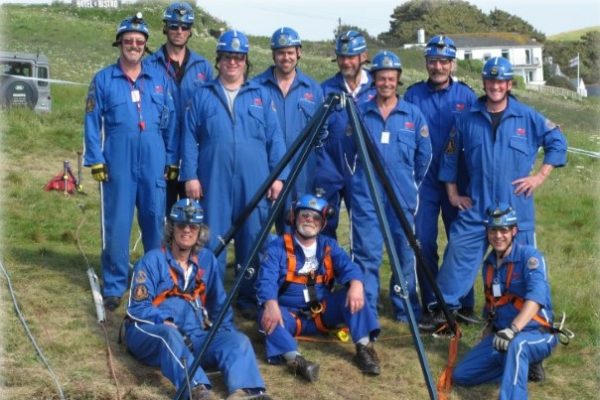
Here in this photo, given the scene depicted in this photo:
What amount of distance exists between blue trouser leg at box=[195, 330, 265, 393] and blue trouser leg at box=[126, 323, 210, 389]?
7.0 inches

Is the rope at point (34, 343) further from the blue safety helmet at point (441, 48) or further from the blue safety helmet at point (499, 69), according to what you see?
the blue safety helmet at point (499, 69)

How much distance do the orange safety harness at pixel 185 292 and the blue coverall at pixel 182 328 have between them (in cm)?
1

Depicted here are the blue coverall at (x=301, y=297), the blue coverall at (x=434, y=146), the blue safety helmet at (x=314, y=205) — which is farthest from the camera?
the blue coverall at (x=434, y=146)

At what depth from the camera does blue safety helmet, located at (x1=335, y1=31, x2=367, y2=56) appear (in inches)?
304

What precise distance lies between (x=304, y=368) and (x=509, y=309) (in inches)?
59.5

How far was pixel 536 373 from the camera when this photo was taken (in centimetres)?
693

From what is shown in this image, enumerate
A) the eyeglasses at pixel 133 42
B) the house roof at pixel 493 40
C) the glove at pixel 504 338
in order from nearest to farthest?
the glove at pixel 504 338 < the eyeglasses at pixel 133 42 < the house roof at pixel 493 40

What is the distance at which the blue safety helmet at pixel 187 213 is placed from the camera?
267 inches

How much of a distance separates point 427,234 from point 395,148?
0.90 metres

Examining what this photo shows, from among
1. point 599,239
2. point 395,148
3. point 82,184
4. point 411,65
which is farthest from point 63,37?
point 395,148

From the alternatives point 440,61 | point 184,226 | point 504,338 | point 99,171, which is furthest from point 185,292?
point 440,61

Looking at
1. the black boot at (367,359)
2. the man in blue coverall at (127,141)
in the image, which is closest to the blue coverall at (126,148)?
the man in blue coverall at (127,141)

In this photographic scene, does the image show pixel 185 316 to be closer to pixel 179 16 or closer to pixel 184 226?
pixel 184 226

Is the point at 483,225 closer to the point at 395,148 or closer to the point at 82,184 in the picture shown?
the point at 395,148
